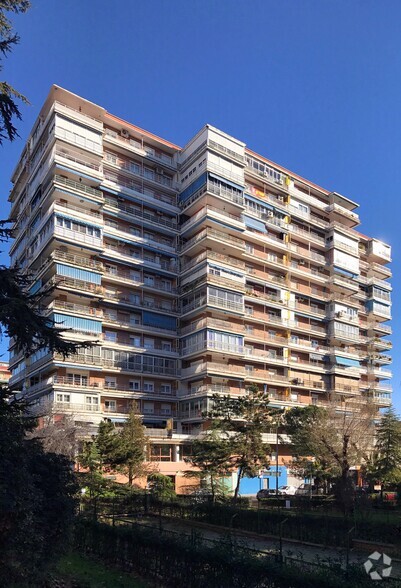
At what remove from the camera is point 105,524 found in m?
16.0

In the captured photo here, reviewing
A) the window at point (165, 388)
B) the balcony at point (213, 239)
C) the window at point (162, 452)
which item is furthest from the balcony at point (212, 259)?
the window at point (162, 452)

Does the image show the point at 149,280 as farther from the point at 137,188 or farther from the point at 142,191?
the point at 137,188

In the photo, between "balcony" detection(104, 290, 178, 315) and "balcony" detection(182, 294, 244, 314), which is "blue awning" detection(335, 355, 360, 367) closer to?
"balcony" detection(182, 294, 244, 314)

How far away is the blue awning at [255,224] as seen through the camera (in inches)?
2309

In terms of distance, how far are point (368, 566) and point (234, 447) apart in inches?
928

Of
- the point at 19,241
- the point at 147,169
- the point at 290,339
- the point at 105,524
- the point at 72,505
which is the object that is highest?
the point at 147,169

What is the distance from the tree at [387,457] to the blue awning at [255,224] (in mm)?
26184

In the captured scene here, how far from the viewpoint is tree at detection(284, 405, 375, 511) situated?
34094 mm

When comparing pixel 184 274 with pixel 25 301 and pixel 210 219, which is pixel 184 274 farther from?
pixel 25 301

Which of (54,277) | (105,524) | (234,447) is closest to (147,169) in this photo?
(54,277)

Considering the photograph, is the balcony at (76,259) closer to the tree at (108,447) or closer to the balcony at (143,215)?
the balcony at (143,215)

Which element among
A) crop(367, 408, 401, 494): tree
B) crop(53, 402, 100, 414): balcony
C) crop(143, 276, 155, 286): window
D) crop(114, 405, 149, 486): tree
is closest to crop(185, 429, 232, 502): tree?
crop(114, 405, 149, 486): tree

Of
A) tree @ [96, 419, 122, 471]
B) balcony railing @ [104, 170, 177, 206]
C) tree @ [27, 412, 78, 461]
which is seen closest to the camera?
tree @ [27, 412, 78, 461]

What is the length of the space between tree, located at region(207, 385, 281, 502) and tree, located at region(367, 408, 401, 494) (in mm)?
15046
